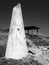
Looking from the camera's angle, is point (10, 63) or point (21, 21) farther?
point (21, 21)

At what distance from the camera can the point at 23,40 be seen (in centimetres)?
719

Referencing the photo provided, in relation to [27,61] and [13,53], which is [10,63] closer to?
[13,53]

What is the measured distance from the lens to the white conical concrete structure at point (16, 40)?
22.4ft

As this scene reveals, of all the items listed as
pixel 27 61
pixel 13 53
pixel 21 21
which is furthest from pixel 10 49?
pixel 21 21

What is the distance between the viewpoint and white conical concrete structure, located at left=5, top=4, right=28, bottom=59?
6828mm

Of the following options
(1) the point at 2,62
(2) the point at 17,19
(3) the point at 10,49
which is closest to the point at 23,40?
(3) the point at 10,49

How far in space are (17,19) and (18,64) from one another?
3130 mm

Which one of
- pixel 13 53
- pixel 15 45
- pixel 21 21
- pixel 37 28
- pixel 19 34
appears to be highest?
pixel 37 28

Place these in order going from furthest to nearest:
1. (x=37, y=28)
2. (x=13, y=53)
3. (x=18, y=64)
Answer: (x=37, y=28) → (x=13, y=53) → (x=18, y=64)

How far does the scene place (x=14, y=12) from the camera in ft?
24.6

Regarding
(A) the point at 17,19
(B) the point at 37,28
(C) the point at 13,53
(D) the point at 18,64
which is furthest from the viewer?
(B) the point at 37,28

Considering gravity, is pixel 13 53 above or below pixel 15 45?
below

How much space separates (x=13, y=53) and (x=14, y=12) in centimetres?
302

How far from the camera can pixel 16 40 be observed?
698 centimetres
